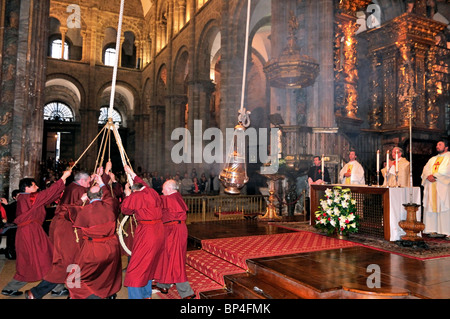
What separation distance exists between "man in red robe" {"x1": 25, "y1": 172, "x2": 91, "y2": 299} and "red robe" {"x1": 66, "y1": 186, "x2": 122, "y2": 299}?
530 millimetres

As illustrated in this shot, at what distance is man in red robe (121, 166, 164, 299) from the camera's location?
3.88 metres

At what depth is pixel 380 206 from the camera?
20.6ft

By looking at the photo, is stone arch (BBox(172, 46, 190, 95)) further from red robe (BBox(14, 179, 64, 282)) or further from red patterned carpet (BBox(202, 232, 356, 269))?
red robe (BBox(14, 179, 64, 282))

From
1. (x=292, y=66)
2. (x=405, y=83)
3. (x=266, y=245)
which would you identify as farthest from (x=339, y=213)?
(x=405, y=83)

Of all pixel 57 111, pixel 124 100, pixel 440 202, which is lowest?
pixel 440 202

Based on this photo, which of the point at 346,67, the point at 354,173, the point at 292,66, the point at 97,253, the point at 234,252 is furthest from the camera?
the point at 346,67

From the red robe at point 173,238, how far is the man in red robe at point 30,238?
4.56 feet

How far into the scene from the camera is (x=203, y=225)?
7.65 meters

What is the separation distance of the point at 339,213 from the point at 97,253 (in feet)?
13.4

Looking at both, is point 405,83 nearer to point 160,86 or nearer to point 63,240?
point 63,240

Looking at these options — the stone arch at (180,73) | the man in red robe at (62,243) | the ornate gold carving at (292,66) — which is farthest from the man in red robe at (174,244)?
the stone arch at (180,73)

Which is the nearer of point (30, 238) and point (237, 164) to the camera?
point (237, 164)

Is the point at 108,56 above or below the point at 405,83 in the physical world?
above
